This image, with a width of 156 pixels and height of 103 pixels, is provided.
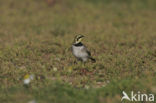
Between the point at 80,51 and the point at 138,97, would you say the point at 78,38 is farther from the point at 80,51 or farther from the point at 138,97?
the point at 138,97

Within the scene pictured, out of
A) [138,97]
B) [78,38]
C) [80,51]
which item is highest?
[78,38]

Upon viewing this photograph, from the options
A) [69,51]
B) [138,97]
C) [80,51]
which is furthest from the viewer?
[69,51]

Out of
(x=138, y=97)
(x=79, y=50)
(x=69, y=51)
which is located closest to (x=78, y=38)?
(x=79, y=50)

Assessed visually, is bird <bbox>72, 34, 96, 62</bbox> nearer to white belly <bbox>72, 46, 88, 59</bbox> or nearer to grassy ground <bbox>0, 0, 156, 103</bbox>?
white belly <bbox>72, 46, 88, 59</bbox>

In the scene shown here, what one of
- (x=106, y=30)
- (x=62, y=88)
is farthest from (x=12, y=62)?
(x=106, y=30)

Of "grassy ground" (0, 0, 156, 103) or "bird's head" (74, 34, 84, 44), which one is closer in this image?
"grassy ground" (0, 0, 156, 103)

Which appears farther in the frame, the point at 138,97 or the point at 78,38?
the point at 78,38

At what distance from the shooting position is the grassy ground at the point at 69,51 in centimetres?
718

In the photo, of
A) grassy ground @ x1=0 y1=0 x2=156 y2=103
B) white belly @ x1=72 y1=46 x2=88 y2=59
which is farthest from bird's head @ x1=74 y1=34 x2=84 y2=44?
grassy ground @ x1=0 y1=0 x2=156 y2=103

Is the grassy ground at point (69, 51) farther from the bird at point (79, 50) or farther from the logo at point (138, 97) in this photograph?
the bird at point (79, 50)

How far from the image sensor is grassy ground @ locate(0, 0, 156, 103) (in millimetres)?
7184

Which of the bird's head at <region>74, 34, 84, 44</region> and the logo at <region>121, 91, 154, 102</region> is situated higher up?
the bird's head at <region>74, 34, 84, 44</region>

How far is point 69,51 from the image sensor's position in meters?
10.8

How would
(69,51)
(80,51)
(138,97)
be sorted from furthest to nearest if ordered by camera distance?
1. (69,51)
2. (80,51)
3. (138,97)
